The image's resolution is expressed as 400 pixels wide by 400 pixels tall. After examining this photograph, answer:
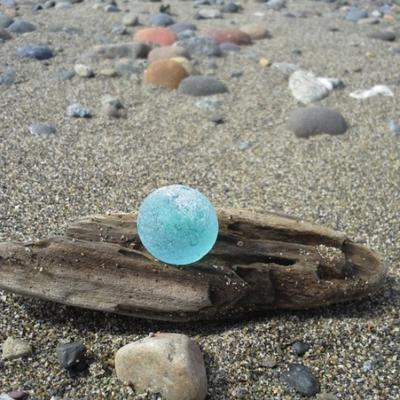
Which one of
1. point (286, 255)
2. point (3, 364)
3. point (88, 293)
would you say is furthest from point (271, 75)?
point (3, 364)

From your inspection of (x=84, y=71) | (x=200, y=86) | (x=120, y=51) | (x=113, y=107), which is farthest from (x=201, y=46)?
(x=113, y=107)

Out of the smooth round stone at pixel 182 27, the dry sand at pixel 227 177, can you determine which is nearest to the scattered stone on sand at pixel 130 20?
the dry sand at pixel 227 177

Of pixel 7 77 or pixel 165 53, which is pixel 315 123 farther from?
pixel 7 77

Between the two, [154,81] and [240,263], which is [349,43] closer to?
[154,81]

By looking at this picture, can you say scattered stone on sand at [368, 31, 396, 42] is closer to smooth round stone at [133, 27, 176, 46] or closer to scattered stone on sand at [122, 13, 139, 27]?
smooth round stone at [133, 27, 176, 46]

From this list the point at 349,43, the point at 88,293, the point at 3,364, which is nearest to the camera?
the point at 3,364

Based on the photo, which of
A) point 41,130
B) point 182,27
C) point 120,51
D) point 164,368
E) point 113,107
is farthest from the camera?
point 182,27
